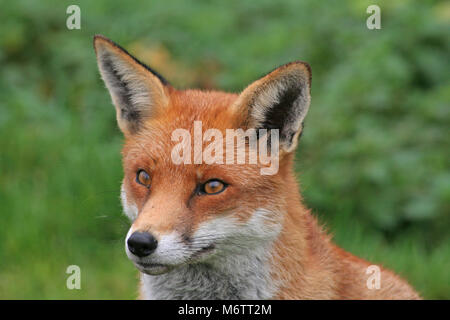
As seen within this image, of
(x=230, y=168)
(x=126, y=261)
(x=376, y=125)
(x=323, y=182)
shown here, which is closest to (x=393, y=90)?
(x=376, y=125)

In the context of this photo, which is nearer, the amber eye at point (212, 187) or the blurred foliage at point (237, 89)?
the amber eye at point (212, 187)

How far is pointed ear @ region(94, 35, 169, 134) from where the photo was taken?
155 inches

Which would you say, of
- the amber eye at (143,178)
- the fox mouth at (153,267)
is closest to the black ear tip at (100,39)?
the amber eye at (143,178)

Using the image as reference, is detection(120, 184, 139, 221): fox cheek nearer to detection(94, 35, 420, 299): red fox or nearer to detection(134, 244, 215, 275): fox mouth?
detection(94, 35, 420, 299): red fox

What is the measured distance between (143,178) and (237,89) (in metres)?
4.55

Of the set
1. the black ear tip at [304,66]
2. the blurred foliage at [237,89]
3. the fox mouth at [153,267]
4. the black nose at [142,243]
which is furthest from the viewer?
the blurred foliage at [237,89]

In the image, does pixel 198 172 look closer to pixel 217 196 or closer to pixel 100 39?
pixel 217 196

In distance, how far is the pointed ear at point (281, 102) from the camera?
3.65 m

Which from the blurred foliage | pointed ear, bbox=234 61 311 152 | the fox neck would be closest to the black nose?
the fox neck

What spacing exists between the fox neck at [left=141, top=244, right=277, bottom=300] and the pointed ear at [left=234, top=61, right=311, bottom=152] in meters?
0.73

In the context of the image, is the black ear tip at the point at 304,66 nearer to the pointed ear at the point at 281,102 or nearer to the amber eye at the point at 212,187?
the pointed ear at the point at 281,102

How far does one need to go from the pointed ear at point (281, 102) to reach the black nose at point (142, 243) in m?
1.00

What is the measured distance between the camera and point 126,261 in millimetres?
5867

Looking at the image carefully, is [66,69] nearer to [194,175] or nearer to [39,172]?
[39,172]
